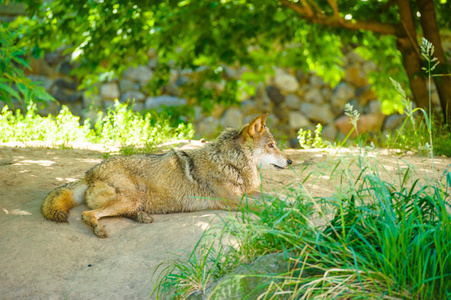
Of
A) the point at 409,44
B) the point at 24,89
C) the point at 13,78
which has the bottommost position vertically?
the point at 24,89

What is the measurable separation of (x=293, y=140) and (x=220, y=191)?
31.0 feet

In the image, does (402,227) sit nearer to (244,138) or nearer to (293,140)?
(244,138)

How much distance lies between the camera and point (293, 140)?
1404cm

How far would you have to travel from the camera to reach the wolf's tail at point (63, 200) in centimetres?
426

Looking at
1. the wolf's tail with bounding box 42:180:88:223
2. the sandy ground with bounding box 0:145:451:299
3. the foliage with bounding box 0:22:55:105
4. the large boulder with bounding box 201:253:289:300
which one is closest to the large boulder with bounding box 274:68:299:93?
the sandy ground with bounding box 0:145:451:299

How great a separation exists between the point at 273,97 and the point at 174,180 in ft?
33.6

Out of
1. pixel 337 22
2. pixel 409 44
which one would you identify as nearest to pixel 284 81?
pixel 409 44

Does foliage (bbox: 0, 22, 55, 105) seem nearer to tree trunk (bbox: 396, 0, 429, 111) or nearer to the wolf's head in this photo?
the wolf's head

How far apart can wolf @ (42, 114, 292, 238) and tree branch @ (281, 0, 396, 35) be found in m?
3.65

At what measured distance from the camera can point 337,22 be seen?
8078mm

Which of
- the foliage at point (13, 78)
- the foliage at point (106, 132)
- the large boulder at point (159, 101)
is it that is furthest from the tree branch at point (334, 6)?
the large boulder at point (159, 101)

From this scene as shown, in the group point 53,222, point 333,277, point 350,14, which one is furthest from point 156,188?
point 350,14

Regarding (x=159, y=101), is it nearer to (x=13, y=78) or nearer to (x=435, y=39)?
(x=435, y=39)

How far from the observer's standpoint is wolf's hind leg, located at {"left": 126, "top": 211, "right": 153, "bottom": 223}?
4.51 m
